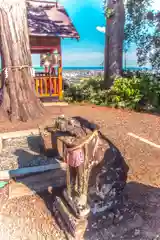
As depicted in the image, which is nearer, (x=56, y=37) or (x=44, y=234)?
(x=44, y=234)

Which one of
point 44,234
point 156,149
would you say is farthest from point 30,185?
point 156,149

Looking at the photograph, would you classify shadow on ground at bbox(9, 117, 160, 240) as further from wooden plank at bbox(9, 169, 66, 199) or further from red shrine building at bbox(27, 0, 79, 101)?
red shrine building at bbox(27, 0, 79, 101)

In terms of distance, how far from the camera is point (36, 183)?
3.39m

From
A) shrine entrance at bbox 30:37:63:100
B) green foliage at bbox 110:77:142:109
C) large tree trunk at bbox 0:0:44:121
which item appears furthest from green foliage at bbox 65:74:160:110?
large tree trunk at bbox 0:0:44:121

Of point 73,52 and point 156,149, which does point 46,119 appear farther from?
point 73,52

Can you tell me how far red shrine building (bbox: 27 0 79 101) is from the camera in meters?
9.96

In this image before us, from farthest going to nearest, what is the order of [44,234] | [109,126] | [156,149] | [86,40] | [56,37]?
1. [86,40]
2. [56,37]
3. [109,126]
4. [156,149]
5. [44,234]

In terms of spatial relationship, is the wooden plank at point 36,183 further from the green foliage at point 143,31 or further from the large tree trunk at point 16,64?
the green foliage at point 143,31

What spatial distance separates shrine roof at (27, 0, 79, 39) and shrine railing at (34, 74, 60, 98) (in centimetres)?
183

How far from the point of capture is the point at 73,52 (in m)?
14.5

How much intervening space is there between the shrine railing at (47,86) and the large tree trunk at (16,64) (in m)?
3.38

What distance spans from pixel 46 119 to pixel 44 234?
405cm

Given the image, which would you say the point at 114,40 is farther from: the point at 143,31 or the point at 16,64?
the point at 16,64

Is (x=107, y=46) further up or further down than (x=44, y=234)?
further up
